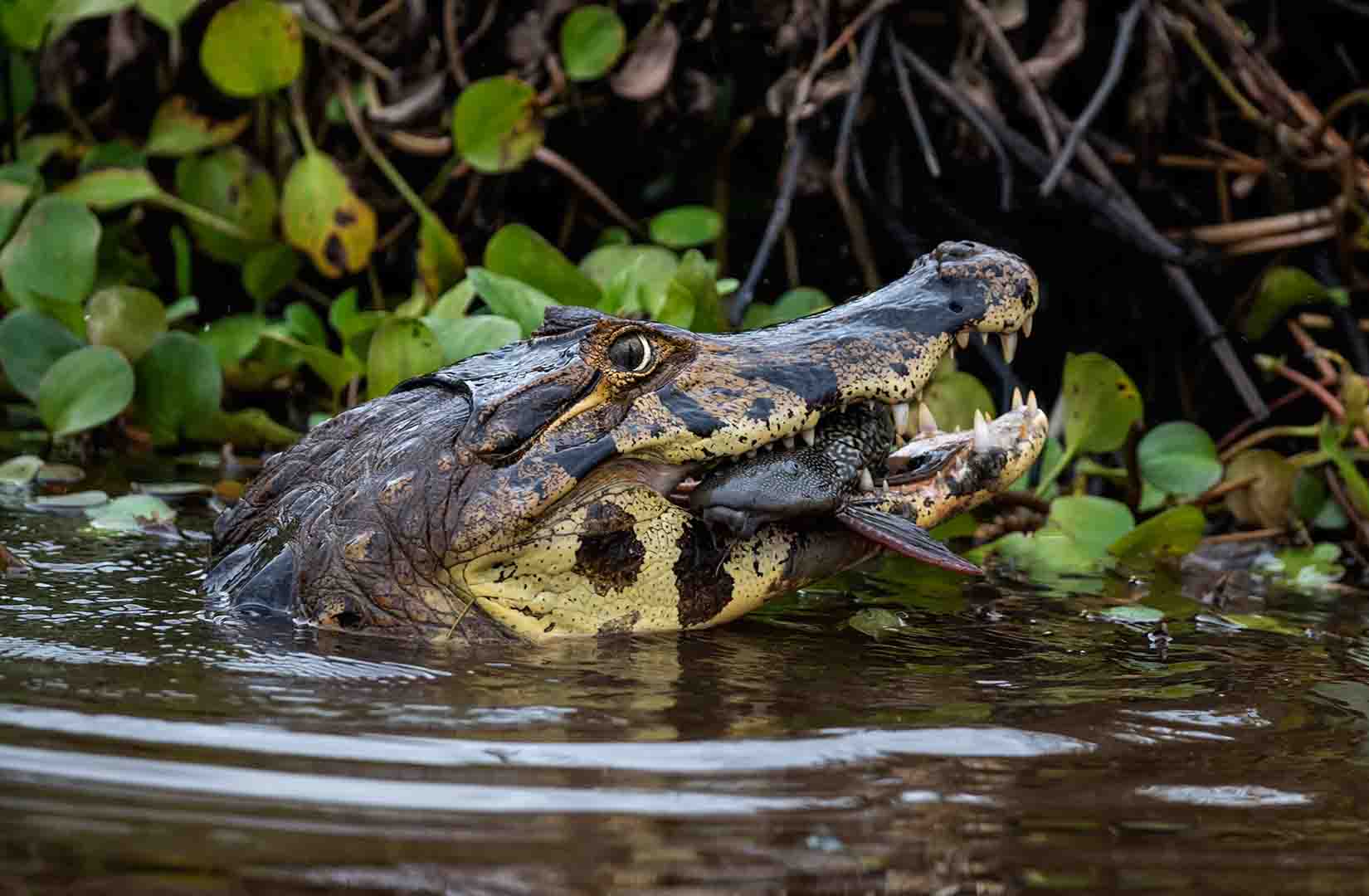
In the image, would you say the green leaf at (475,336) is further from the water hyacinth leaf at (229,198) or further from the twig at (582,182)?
the water hyacinth leaf at (229,198)

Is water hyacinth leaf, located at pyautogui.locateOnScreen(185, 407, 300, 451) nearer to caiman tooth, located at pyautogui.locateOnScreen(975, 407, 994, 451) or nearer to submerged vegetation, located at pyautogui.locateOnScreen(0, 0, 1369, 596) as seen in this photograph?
submerged vegetation, located at pyautogui.locateOnScreen(0, 0, 1369, 596)

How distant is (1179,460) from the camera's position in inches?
161

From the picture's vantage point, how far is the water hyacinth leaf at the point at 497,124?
482 centimetres

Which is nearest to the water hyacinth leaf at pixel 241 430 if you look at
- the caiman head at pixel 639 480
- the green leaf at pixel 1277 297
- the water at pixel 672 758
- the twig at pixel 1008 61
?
the water at pixel 672 758

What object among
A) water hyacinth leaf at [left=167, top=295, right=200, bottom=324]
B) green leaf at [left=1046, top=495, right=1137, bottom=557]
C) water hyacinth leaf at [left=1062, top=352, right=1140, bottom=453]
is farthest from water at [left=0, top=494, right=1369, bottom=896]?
water hyacinth leaf at [left=167, top=295, right=200, bottom=324]

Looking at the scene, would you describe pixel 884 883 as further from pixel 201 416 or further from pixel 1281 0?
pixel 1281 0

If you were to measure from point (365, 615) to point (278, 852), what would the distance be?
1.06 m

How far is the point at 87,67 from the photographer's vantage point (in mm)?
5895

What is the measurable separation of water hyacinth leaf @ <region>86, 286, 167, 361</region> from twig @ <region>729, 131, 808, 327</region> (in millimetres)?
1556

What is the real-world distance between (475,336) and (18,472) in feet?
3.97

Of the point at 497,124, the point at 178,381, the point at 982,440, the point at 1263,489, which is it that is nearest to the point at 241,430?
the point at 178,381

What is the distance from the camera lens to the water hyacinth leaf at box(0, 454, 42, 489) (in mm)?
4070

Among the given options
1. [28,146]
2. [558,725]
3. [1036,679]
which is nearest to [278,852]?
[558,725]

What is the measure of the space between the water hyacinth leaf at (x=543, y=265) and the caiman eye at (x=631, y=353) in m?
1.37
